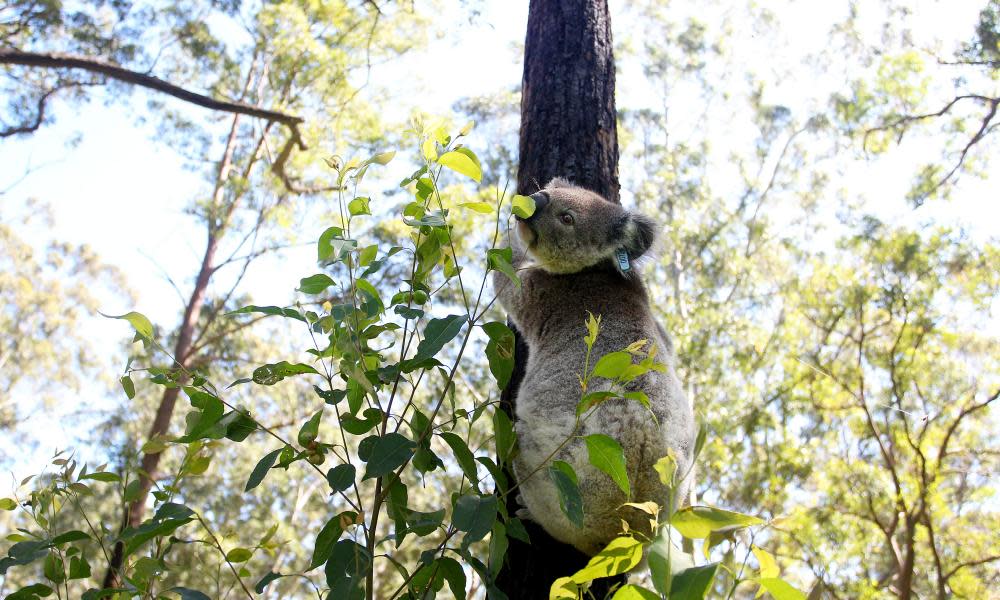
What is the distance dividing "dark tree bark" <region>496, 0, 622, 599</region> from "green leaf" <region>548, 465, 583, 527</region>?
1.21m

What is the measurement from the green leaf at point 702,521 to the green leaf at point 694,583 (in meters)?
0.07

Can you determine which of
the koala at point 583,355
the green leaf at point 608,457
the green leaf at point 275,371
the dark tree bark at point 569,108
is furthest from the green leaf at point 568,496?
the dark tree bark at point 569,108

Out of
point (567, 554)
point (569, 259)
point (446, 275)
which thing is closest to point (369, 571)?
point (446, 275)

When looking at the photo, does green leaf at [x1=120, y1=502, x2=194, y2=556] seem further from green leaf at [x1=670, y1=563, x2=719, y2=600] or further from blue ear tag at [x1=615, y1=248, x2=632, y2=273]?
blue ear tag at [x1=615, y1=248, x2=632, y2=273]

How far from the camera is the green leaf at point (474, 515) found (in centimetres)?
119

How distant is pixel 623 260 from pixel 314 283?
55.5 inches

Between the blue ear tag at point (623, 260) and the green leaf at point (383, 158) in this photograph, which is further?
the blue ear tag at point (623, 260)

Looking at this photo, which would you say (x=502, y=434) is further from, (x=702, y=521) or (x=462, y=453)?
(x=702, y=521)

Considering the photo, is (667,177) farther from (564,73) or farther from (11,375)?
(11,375)

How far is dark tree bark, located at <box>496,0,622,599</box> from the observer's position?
2816 mm

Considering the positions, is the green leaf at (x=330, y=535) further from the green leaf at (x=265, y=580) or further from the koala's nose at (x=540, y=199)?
the koala's nose at (x=540, y=199)

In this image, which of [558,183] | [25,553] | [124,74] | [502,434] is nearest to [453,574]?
[502,434]

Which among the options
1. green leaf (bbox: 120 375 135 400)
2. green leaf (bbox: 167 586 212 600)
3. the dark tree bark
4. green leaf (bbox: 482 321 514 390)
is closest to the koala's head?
the dark tree bark

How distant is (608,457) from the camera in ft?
4.00
